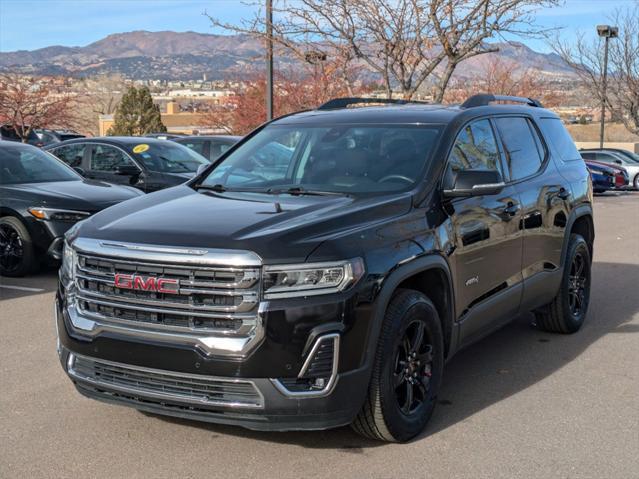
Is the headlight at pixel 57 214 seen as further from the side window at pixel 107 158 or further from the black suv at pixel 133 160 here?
the side window at pixel 107 158

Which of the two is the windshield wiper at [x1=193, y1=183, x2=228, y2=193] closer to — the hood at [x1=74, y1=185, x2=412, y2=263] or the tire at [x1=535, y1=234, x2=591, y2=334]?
the hood at [x1=74, y1=185, x2=412, y2=263]

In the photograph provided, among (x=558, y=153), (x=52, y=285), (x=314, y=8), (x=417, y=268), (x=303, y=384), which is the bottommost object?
(x=52, y=285)

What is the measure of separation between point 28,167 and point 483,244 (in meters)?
6.88

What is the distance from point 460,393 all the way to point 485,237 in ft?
3.38

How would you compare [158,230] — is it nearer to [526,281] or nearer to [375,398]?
[375,398]

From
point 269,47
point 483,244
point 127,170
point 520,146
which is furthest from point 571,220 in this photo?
point 269,47

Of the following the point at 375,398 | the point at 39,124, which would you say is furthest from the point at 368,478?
the point at 39,124

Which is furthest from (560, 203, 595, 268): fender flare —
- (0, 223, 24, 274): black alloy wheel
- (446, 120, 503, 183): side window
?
(0, 223, 24, 274): black alloy wheel

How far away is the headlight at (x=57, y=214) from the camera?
9391 millimetres

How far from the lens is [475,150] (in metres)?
5.75

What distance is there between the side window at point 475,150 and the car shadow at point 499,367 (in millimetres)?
1422

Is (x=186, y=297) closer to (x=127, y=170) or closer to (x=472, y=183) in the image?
(x=472, y=183)

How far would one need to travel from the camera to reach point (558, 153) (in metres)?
7.02

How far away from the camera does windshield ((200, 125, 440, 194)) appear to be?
17.3ft
